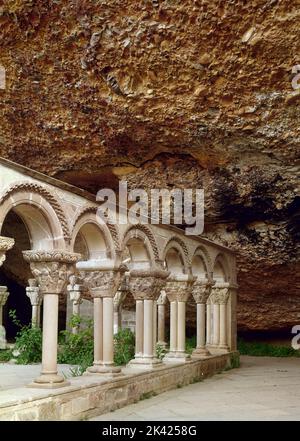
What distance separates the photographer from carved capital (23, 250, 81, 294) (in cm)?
670

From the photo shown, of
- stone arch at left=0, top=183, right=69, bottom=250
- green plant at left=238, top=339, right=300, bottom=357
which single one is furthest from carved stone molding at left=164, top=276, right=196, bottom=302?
green plant at left=238, top=339, right=300, bottom=357

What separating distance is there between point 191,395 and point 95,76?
207 inches

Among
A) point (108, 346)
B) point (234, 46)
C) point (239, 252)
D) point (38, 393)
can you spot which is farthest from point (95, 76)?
point (239, 252)

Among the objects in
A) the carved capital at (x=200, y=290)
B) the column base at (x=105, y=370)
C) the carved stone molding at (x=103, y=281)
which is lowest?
the column base at (x=105, y=370)

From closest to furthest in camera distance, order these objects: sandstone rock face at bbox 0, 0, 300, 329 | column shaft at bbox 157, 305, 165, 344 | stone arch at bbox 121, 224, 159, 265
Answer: sandstone rock face at bbox 0, 0, 300, 329 → stone arch at bbox 121, 224, 159, 265 → column shaft at bbox 157, 305, 165, 344

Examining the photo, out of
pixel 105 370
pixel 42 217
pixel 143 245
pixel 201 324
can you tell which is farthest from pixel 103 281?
pixel 201 324

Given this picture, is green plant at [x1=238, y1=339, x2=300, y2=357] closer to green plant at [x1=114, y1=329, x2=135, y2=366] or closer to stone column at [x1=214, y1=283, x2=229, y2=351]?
stone column at [x1=214, y1=283, x2=229, y2=351]

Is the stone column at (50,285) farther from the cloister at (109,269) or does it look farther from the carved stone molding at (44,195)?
the carved stone molding at (44,195)

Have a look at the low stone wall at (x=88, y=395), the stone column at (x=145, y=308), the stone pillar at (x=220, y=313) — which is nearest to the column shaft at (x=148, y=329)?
the stone column at (x=145, y=308)

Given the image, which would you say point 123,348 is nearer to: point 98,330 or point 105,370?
point 98,330

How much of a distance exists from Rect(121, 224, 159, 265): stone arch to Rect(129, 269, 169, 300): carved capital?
0.71 feet

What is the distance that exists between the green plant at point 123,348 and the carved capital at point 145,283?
4.80 feet

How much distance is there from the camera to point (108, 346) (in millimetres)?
7895

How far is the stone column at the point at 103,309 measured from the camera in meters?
7.90
